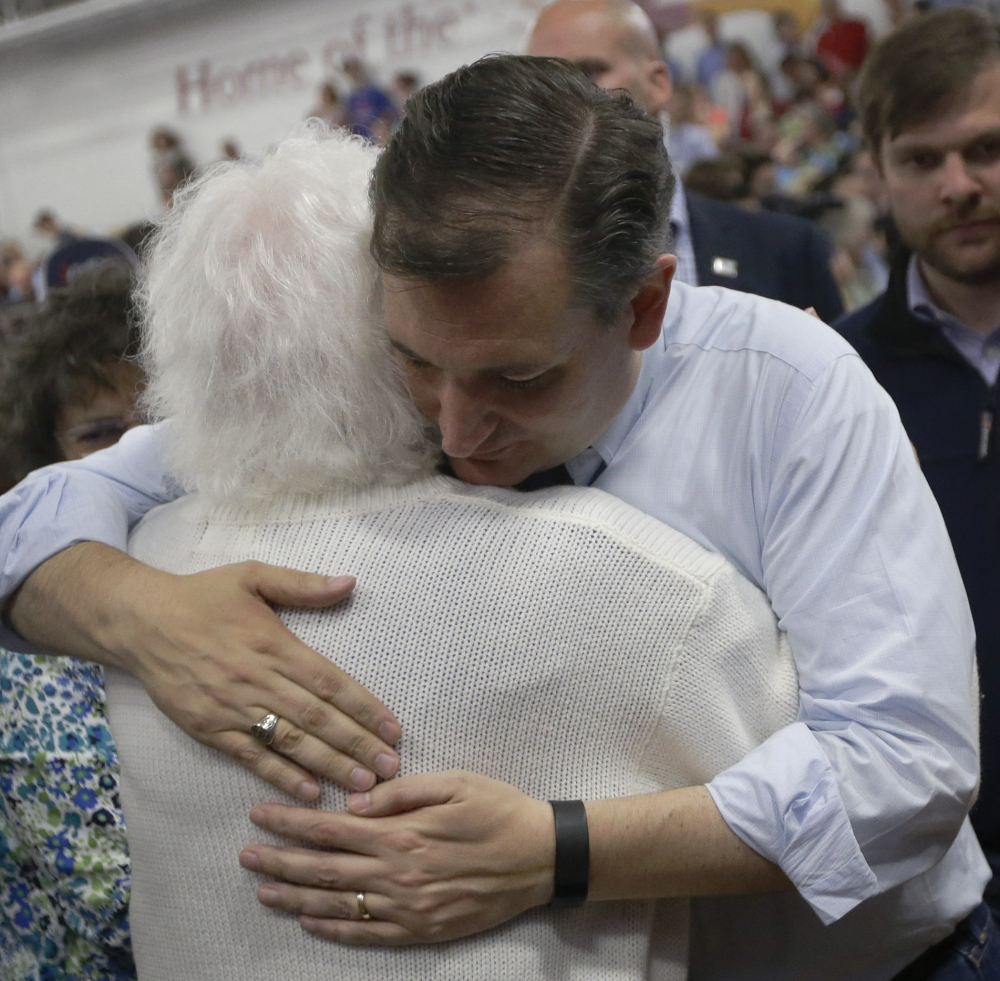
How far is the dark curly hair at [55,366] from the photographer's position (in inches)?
75.8

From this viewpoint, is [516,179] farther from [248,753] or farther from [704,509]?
[248,753]

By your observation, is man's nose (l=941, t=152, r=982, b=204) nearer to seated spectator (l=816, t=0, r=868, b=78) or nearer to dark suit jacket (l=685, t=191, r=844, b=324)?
dark suit jacket (l=685, t=191, r=844, b=324)

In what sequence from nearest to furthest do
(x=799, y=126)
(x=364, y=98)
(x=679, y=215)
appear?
1. (x=679, y=215)
2. (x=799, y=126)
3. (x=364, y=98)

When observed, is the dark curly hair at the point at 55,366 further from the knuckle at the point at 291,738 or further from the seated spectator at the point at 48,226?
the seated spectator at the point at 48,226

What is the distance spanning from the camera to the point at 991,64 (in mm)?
2016

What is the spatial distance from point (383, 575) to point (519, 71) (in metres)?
0.53

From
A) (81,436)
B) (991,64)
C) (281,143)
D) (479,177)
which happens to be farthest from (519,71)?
(991,64)

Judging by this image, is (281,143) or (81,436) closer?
(281,143)

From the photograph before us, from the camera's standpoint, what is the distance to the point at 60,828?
132cm

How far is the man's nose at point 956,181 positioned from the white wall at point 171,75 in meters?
8.13

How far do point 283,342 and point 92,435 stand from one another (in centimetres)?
98

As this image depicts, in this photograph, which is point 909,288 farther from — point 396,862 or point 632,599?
point 396,862

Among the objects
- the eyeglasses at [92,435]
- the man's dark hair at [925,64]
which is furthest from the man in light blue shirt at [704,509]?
the man's dark hair at [925,64]

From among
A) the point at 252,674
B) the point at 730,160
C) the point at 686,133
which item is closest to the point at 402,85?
the point at 686,133
